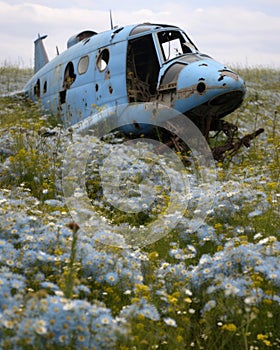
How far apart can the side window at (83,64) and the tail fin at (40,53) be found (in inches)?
243

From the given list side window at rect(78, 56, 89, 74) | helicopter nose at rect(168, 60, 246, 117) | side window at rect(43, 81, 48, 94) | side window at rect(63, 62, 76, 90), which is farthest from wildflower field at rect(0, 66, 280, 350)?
side window at rect(43, 81, 48, 94)

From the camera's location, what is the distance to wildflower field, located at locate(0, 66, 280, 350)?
293 cm

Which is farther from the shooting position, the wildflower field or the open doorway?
the open doorway

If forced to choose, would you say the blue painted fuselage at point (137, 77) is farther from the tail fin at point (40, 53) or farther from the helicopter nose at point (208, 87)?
the tail fin at point (40, 53)

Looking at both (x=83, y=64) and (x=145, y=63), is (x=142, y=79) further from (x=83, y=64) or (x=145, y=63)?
(x=83, y=64)

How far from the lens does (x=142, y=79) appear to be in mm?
12078


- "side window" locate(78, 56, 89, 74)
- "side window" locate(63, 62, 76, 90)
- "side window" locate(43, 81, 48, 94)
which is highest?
"side window" locate(78, 56, 89, 74)

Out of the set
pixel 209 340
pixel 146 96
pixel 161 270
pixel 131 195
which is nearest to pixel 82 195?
pixel 131 195

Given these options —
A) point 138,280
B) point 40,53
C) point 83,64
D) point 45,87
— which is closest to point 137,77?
point 83,64

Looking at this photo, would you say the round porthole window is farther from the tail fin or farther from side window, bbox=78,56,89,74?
the tail fin

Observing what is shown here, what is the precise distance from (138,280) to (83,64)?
29.6 ft

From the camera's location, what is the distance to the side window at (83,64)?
12.2 m

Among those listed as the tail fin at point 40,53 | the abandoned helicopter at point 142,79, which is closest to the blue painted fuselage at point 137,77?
the abandoned helicopter at point 142,79

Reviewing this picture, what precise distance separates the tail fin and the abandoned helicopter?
4.07 m
